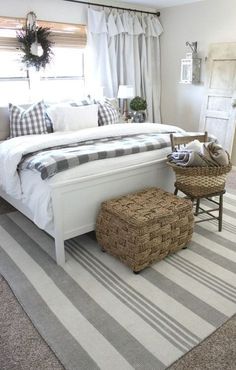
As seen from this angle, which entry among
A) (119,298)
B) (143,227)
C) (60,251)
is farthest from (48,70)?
(119,298)

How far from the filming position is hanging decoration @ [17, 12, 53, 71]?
12.0ft

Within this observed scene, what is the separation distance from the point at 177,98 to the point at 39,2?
7.91 ft

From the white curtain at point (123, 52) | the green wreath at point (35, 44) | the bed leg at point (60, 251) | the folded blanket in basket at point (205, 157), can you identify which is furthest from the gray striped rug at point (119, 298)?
the white curtain at point (123, 52)

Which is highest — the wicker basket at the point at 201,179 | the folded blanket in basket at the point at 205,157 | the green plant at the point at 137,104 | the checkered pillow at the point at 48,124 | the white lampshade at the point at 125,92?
the white lampshade at the point at 125,92

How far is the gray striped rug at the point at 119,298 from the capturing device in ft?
5.12

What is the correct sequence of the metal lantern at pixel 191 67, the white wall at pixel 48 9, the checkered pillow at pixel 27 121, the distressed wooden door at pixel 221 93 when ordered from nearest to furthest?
the checkered pillow at pixel 27 121
the white wall at pixel 48 9
the distressed wooden door at pixel 221 93
the metal lantern at pixel 191 67

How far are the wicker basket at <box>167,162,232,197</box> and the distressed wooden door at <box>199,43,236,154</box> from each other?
192cm

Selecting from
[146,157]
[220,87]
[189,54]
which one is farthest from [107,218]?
[189,54]

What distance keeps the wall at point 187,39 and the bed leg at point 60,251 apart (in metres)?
3.03

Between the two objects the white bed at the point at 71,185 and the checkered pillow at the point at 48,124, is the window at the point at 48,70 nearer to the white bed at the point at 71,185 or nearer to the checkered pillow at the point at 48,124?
the checkered pillow at the point at 48,124

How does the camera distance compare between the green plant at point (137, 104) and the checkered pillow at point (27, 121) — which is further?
the green plant at point (137, 104)

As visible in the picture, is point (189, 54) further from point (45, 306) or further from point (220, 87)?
point (45, 306)

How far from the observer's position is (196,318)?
176 centimetres

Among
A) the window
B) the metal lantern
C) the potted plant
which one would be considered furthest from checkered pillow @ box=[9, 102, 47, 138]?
the metal lantern
